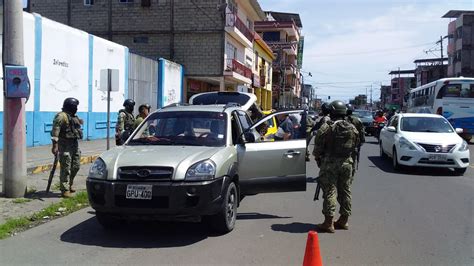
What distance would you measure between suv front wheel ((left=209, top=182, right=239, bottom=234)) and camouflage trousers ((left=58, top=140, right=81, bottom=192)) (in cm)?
349

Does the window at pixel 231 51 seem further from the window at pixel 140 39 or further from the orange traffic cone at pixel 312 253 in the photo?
the orange traffic cone at pixel 312 253

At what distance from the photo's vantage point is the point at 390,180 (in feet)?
37.5

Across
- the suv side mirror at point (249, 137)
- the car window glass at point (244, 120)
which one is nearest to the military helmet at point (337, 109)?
the suv side mirror at point (249, 137)

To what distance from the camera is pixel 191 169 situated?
5.76 meters

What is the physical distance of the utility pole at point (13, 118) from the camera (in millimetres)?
8078

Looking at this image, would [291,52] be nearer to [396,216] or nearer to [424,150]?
[424,150]

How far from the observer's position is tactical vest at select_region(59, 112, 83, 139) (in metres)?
8.37

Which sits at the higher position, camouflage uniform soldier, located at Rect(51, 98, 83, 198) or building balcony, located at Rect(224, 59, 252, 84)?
building balcony, located at Rect(224, 59, 252, 84)

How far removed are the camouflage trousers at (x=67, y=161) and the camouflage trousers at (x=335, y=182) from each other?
449 centimetres

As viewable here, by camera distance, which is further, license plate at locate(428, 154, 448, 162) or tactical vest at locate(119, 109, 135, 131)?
license plate at locate(428, 154, 448, 162)

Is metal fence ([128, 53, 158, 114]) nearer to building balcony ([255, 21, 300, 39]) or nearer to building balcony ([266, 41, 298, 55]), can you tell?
building balcony ([266, 41, 298, 55])

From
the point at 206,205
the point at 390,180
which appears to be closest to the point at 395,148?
the point at 390,180

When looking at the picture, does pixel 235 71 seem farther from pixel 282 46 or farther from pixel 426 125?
pixel 282 46

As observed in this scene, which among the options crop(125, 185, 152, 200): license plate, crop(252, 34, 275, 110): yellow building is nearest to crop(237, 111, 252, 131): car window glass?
crop(125, 185, 152, 200): license plate
